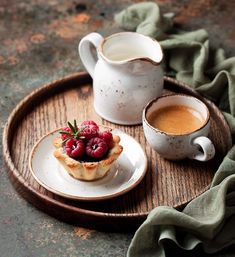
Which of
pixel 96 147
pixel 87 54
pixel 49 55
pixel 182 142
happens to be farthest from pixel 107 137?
pixel 49 55

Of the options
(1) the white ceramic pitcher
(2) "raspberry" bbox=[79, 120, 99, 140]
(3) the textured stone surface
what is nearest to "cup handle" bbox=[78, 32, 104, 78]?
(1) the white ceramic pitcher

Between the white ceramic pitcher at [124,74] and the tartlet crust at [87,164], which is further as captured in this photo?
the white ceramic pitcher at [124,74]

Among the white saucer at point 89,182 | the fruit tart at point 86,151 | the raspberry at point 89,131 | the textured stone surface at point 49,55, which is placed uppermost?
the raspberry at point 89,131

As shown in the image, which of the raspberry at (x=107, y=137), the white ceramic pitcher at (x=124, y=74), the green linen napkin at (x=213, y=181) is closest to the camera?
the green linen napkin at (x=213, y=181)

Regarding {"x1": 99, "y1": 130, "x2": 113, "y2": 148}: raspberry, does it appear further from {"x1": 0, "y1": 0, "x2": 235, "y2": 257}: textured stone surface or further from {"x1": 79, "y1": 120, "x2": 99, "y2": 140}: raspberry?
{"x1": 0, "y1": 0, "x2": 235, "y2": 257}: textured stone surface

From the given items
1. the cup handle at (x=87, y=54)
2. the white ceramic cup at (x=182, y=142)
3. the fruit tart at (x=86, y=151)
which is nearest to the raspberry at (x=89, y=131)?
the fruit tart at (x=86, y=151)

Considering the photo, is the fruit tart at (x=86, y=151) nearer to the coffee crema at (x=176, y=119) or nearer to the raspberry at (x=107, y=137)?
the raspberry at (x=107, y=137)

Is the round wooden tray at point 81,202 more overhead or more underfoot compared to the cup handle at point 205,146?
more underfoot

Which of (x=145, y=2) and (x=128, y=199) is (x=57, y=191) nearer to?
(x=128, y=199)
